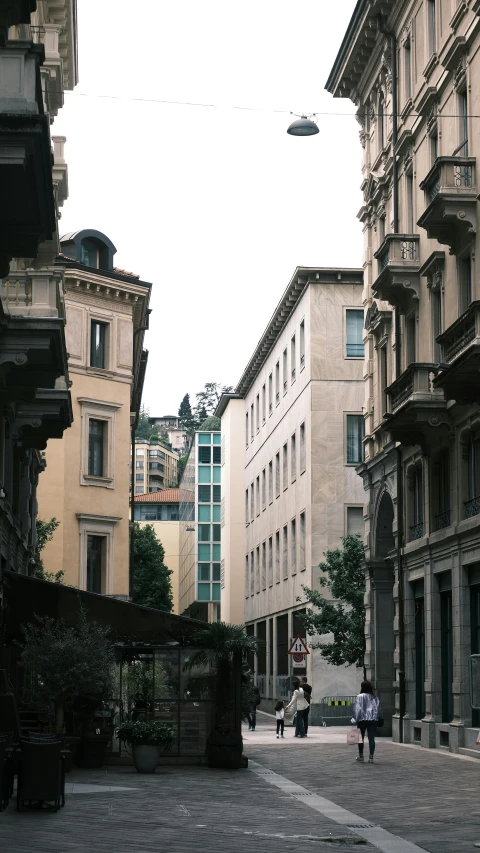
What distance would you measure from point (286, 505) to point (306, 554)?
7771 mm

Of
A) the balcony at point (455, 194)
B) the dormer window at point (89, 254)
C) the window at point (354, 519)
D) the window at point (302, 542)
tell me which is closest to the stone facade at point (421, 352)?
the balcony at point (455, 194)

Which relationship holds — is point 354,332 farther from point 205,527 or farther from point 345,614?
Result: point 205,527

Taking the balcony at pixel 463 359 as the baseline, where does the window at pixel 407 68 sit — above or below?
above

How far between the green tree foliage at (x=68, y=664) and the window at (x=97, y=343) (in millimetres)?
28059

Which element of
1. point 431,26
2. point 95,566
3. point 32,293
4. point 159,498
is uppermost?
point 159,498

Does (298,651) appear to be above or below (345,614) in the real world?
below

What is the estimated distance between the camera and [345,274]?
182 feet

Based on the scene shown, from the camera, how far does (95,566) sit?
165 feet

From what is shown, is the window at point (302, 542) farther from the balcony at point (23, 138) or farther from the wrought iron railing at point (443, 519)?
the balcony at point (23, 138)

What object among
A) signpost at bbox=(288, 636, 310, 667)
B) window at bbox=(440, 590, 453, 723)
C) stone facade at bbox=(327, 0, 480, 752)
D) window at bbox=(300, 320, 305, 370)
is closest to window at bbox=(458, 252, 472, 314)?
stone facade at bbox=(327, 0, 480, 752)

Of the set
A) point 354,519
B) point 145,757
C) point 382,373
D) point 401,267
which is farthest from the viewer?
point 354,519

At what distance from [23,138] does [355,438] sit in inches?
1598

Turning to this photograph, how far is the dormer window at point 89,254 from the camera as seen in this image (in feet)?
173

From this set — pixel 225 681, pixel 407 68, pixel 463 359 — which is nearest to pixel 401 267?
pixel 407 68
